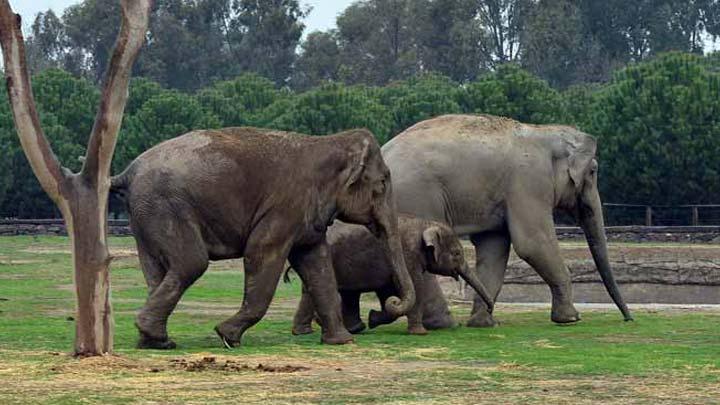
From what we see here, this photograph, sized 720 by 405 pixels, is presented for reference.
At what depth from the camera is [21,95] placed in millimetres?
16578

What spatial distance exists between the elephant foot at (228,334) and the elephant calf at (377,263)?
218cm

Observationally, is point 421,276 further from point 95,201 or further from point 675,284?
point 675,284

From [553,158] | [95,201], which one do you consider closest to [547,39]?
[553,158]

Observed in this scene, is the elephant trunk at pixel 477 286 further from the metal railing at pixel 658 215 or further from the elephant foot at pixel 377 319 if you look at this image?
the metal railing at pixel 658 215

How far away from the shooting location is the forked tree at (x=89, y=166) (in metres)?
16.6

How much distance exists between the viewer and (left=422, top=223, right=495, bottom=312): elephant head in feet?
69.9

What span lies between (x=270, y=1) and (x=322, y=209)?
4170 inches

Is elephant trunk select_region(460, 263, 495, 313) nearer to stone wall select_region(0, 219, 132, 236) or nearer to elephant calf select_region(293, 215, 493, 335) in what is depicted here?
elephant calf select_region(293, 215, 493, 335)

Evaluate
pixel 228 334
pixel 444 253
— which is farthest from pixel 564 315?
pixel 228 334

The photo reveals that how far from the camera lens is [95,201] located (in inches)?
661

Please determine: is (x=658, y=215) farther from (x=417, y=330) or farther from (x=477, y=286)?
(x=417, y=330)

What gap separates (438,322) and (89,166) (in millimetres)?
6096

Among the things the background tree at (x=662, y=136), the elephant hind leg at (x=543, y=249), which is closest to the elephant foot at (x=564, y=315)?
the elephant hind leg at (x=543, y=249)

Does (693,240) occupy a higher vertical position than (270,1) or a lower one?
A: lower
